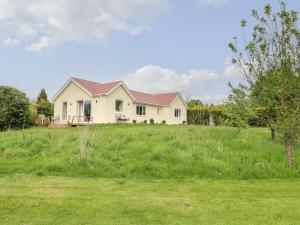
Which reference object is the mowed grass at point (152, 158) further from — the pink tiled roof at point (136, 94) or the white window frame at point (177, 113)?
the white window frame at point (177, 113)

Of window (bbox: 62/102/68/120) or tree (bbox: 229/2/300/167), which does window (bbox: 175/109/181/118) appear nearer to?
window (bbox: 62/102/68/120)

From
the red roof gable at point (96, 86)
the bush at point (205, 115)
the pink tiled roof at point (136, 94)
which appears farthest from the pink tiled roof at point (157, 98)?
the red roof gable at point (96, 86)

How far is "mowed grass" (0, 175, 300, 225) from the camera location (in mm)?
4688

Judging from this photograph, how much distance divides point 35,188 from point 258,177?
5.56 meters

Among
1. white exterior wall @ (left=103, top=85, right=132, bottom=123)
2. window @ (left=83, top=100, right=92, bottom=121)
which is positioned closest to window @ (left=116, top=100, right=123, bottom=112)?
white exterior wall @ (left=103, top=85, right=132, bottom=123)

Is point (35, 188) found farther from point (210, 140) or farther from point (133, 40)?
point (133, 40)

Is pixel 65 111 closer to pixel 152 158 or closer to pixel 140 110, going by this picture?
pixel 140 110

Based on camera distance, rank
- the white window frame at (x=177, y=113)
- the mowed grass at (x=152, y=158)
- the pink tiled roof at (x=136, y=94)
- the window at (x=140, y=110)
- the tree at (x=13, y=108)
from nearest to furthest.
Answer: the mowed grass at (x=152, y=158), the tree at (x=13, y=108), the pink tiled roof at (x=136, y=94), the window at (x=140, y=110), the white window frame at (x=177, y=113)

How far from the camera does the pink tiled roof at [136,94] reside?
94.4 feet

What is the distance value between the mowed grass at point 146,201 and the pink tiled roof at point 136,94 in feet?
70.4

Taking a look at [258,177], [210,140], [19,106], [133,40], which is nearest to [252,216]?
[258,177]

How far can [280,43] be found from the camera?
27.5ft

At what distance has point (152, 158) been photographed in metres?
9.27

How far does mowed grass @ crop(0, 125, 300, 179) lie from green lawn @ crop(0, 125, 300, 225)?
0.03 m
